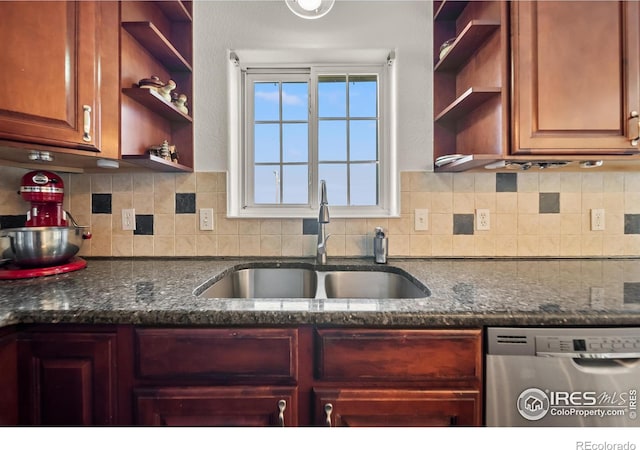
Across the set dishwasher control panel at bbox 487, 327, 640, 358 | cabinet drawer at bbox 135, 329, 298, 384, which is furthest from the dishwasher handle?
cabinet drawer at bbox 135, 329, 298, 384

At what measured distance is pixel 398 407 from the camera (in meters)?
0.87

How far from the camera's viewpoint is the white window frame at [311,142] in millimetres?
1677

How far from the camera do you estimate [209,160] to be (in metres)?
1.68

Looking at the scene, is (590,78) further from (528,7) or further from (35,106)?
(35,106)

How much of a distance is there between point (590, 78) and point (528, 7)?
36 centimetres

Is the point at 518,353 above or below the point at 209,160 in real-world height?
below

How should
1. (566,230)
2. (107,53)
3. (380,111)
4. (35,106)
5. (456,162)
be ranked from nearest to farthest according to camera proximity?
(35,106) < (107,53) < (456,162) < (566,230) < (380,111)

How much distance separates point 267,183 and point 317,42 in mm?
819

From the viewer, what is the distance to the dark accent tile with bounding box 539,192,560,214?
5.32 ft

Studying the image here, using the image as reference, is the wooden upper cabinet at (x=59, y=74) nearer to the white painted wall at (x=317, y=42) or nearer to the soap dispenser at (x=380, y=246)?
the white painted wall at (x=317, y=42)

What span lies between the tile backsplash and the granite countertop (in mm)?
396

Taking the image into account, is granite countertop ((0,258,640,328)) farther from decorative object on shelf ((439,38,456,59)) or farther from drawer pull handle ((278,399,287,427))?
decorative object on shelf ((439,38,456,59))
